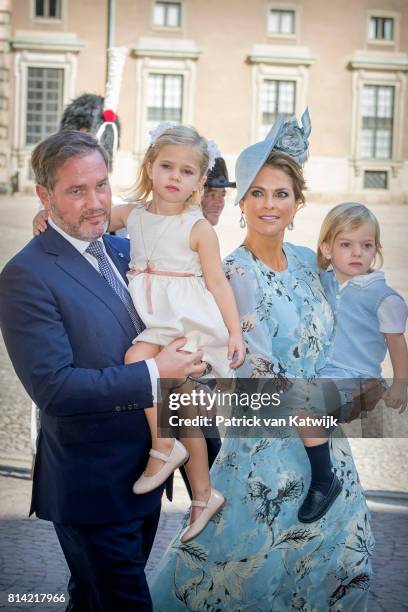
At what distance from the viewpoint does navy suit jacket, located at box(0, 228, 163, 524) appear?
2824 mm

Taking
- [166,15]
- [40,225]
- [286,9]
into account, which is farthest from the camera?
[166,15]

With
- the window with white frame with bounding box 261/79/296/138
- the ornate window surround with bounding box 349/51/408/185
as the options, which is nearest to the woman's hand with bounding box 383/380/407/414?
the ornate window surround with bounding box 349/51/408/185

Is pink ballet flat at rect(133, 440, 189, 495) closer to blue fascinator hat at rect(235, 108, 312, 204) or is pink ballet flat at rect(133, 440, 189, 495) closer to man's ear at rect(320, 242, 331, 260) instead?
blue fascinator hat at rect(235, 108, 312, 204)

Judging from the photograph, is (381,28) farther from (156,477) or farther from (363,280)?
(156,477)

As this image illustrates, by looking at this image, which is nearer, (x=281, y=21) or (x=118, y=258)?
(x=118, y=258)

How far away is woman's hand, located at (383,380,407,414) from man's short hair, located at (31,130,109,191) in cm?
140

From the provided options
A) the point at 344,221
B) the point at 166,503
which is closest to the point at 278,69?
the point at 166,503

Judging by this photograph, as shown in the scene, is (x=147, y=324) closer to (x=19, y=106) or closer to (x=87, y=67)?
(x=87, y=67)

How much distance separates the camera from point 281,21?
8117mm

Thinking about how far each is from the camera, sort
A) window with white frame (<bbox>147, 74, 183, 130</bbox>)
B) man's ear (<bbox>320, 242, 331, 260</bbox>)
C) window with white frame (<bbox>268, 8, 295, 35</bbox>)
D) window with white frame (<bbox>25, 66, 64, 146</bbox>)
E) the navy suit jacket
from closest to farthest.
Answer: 1. the navy suit jacket
2. man's ear (<bbox>320, 242, 331, 260</bbox>)
3. window with white frame (<bbox>268, 8, 295, 35</bbox>)
4. window with white frame (<bbox>25, 66, 64, 146</bbox>)
5. window with white frame (<bbox>147, 74, 183, 130</bbox>)

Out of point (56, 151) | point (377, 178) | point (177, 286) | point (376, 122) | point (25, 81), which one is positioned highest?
point (25, 81)

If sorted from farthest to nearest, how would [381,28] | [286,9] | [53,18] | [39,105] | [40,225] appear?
[39,105] < [53,18] < [286,9] < [381,28] < [40,225]

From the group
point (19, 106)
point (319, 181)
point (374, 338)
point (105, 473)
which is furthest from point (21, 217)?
point (105, 473)

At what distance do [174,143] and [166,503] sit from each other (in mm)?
3099
